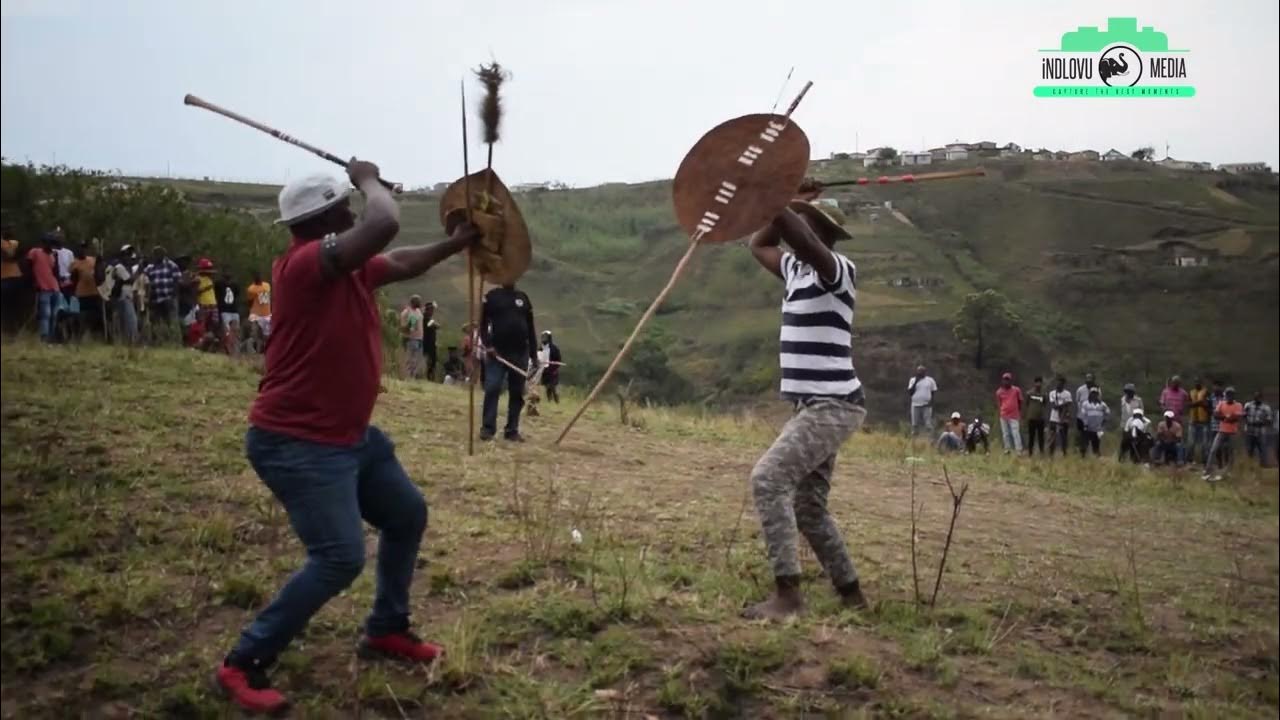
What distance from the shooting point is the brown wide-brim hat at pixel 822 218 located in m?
5.36

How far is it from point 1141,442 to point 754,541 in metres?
12.7

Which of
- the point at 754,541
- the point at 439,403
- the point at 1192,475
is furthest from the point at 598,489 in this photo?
the point at 1192,475

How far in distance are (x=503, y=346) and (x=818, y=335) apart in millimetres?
5448

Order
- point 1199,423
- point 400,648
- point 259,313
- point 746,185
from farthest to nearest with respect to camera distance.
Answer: point 259,313, point 1199,423, point 746,185, point 400,648

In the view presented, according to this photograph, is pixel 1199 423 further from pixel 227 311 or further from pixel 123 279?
pixel 123 279

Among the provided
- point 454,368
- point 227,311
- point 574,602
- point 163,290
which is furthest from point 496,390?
point 454,368

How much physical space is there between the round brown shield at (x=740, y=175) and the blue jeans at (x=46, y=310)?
13.0ft

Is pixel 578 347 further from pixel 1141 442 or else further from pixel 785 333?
pixel 785 333

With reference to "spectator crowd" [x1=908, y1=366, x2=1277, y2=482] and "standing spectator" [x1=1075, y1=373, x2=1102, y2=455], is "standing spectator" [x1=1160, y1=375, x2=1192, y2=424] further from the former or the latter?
"standing spectator" [x1=1075, y1=373, x2=1102, y2=455]

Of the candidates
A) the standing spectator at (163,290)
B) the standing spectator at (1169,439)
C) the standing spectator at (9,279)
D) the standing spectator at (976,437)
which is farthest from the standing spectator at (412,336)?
the standing spectator at (9,279)

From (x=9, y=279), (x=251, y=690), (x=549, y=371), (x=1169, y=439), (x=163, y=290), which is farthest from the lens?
(x=549, y=371)

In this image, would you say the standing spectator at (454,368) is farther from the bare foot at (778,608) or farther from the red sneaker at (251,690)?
the red sneaker at (251,690)

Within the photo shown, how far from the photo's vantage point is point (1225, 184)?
524 cm

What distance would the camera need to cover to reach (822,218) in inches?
213
